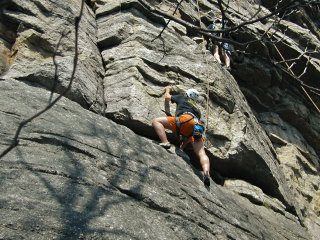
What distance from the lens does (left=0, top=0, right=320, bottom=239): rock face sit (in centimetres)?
309

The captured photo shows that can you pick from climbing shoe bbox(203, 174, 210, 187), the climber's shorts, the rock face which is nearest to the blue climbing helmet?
the rock face

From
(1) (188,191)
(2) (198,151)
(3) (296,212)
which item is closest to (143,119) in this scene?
(2) (198,151)

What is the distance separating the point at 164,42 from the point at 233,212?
4.15m

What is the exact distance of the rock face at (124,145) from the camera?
3.09 metres

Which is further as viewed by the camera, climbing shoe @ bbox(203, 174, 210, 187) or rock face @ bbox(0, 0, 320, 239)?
climbing shoe @ bbox(203, 174, 210, 187)

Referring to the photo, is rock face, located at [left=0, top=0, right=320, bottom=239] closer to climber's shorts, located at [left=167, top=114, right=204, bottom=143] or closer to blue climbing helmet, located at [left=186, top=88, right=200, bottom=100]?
blue climbing helmet, located at [left=186, top=88, right=200, bottom=100]

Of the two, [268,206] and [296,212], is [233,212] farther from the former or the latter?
[296,212]

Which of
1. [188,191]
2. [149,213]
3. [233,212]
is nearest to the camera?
[149,213]

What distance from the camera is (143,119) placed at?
18.2 ft

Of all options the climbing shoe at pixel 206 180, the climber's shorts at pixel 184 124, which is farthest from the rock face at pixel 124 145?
the climber's shorts at pixel 184 124

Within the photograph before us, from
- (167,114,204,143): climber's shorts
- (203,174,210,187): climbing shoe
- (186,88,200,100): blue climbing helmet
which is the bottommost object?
(203,174,210,187): climbing shoe

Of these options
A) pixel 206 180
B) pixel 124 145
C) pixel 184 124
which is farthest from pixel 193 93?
pixel 124 145

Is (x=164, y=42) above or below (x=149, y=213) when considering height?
above

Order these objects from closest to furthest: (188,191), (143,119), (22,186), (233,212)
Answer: (22,186)
(188,191)
(233,212)
(143,119)
